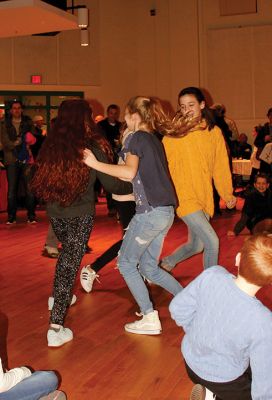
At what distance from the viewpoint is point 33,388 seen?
2.59m

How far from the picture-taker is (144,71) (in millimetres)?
16734

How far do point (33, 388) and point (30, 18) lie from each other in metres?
9.32

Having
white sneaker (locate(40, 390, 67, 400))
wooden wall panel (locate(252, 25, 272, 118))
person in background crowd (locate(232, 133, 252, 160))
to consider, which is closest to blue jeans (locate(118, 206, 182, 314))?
white sneaker (locate(40, 390, 67, 400))

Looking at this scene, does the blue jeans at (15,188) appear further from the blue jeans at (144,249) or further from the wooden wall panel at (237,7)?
→ the wooden wall panel at (237,7)

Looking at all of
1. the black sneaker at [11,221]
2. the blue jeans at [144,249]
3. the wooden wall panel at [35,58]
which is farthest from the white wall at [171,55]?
the blue jeans at [144,249]

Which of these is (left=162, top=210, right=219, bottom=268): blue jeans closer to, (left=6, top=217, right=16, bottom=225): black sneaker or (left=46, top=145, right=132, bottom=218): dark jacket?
(left=46, top=145, right=132, bottom=218): dark jacket

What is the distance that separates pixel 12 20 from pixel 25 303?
24.5ft

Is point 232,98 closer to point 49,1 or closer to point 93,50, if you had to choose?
point 93,50

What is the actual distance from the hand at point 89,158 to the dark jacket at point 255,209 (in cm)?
426

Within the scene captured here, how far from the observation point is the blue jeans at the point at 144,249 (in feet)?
12.3

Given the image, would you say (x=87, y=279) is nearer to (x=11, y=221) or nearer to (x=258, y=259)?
(x=258, y=259)

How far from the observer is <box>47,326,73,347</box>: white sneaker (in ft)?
12.2

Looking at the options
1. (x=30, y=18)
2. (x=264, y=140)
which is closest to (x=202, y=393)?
(x=264, y=140)

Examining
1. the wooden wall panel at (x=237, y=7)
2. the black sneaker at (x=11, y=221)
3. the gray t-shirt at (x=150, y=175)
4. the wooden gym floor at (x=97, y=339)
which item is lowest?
the wooden gym floor at (x=97, y=339)
